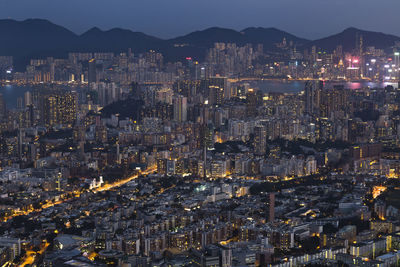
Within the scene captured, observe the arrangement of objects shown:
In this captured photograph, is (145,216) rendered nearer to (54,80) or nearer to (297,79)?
(54,80)

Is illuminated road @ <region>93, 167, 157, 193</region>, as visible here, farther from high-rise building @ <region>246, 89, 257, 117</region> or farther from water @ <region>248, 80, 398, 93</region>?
water @ <region>248, 80, 398, 93</region>

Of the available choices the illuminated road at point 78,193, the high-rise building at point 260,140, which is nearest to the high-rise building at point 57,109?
the high-rise building at point 260,140

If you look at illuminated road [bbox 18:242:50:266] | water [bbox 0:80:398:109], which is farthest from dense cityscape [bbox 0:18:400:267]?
water [bbox 0:80:398:109]

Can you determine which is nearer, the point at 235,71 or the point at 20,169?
the point at 20,169

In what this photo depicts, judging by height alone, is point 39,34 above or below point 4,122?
above

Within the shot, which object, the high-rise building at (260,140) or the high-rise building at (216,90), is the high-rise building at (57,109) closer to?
the high-rise building at (216,90)

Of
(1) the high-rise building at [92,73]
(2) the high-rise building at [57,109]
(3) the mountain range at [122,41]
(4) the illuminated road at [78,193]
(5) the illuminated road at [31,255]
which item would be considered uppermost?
(3) the mountain range at [122,41]

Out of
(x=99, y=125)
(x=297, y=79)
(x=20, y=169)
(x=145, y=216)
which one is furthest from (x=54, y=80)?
(x=145, y=216)
